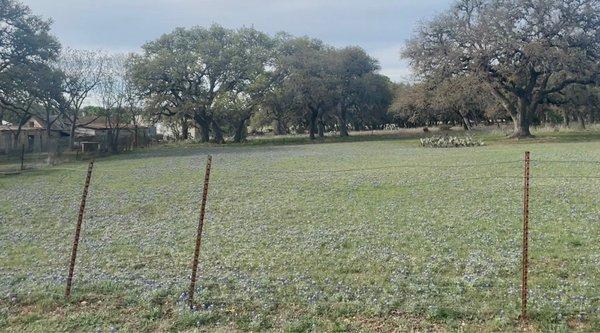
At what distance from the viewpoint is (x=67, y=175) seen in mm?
20641

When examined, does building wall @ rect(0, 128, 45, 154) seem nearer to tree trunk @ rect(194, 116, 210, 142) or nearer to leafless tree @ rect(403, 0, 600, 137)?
tree trunk @ rect(194, 116, 210, 142)

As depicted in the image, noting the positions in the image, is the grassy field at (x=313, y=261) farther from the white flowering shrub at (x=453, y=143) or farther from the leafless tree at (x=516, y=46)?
the leafless tree at (x=516, y=46)

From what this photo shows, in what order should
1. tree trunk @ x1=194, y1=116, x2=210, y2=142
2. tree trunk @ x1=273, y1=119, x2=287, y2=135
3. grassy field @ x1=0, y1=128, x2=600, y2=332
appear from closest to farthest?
grassy field @ x1=0, y1=128, x2=600, y2=332, tree trunk @ x1=194, y1=116, x2=210, y2=142, tree trunk @ x1=273, y1=119, x2=287, y2=135

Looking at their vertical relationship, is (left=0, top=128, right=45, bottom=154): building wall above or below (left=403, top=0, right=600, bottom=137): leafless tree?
below

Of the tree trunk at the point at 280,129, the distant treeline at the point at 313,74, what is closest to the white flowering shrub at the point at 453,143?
the distant treeline at the point at 313,74

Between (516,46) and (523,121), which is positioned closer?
(516,46)

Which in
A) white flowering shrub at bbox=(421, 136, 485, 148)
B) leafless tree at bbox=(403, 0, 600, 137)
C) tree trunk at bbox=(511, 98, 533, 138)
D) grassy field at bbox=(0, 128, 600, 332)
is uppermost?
leafless tree at bbox=(403, 0, 600, 137)

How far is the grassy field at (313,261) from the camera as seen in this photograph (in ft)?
14.0

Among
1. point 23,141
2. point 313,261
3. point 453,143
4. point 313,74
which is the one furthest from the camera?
point 313,74

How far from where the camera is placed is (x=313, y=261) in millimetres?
6184

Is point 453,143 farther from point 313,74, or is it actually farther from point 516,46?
point 313,74

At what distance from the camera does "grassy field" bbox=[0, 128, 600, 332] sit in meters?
4.26

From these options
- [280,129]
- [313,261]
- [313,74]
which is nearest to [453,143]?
[313,74]

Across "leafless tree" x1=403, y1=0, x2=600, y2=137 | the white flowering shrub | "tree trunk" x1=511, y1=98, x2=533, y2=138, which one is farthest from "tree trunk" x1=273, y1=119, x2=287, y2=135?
the white flowering shrub
